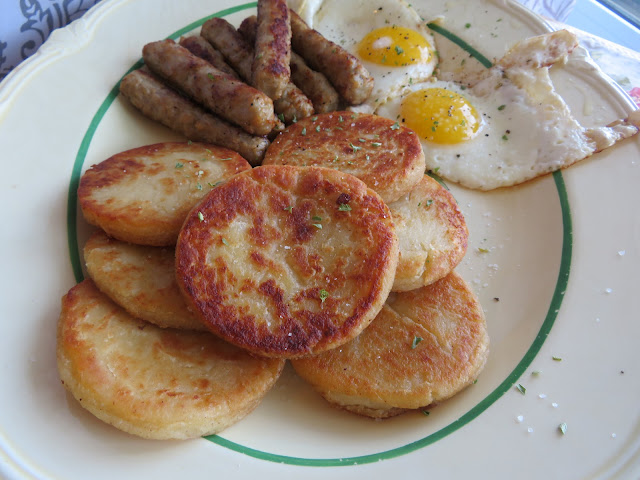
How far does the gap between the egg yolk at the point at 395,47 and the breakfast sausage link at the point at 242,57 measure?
2.26 ft

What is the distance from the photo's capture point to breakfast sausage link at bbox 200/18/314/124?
2.56 meters

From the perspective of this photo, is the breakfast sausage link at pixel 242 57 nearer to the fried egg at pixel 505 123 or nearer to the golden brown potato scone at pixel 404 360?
the fried egg at pixel 505 123

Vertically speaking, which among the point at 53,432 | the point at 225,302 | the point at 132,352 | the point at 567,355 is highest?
the point at 567,355

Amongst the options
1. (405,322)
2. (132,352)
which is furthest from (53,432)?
(405,322)

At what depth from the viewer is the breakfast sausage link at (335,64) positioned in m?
2.64

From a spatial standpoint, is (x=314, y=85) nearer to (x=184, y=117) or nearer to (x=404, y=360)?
(x=184, y=117)

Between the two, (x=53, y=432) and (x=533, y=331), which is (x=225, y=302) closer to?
(x=53, y=432)

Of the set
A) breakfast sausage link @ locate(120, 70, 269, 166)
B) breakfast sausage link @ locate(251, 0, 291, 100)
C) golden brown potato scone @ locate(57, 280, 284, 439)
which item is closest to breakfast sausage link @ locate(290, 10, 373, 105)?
breakfast sausage link @ locate(251, 0, 291, 100)

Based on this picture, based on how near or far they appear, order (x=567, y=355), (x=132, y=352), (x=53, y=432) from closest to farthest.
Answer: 1. (x=53, y=432)
2. (x=132, y=352)
3. (x=567, y=355)

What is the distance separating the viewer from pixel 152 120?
102 inches

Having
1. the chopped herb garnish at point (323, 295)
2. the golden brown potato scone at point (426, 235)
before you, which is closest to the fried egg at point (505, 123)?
the golden brown potato scone at point (426, 235)

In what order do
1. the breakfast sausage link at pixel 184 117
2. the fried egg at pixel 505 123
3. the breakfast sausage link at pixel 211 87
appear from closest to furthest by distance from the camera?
1. the breakfast sausage link at pixel 211 87
2. the breakfast sausage link at pixel 184 117
3. the fried egg at pixel 505 123

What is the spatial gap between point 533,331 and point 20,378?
187 centimetres

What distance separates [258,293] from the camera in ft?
5.43
